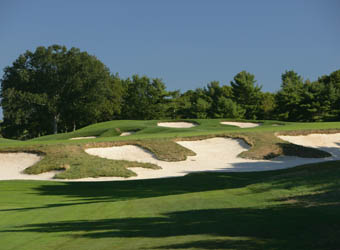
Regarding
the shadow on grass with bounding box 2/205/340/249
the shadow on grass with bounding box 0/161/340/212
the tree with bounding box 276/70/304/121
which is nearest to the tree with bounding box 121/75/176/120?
the tree with bounding box 276/70/304/121

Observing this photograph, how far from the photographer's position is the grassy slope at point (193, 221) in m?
5.29

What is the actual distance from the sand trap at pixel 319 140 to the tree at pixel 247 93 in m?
36.9

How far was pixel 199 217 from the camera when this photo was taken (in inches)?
287

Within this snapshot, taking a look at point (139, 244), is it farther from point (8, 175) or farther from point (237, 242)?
point (8, 175)

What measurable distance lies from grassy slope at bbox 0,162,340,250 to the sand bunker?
953 cm

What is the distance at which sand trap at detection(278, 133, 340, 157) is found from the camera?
27.8 metres

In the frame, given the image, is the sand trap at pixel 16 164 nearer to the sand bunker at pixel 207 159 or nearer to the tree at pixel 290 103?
the sand bunker at pixel 207 159

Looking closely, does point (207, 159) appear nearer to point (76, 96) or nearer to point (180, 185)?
point (180, 185)

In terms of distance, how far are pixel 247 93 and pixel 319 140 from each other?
131 ft

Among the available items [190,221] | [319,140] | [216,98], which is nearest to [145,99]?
[216,98]

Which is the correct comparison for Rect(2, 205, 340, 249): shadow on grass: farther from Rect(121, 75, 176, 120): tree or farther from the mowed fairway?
Rect(121, 75, 176, 120): tree

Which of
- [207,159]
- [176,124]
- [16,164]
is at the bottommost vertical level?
[16,164]

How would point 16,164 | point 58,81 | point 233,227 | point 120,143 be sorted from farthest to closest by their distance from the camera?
point 58,81
point 120,143
point 16,164
point 233,227

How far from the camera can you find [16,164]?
22703 millimetres
